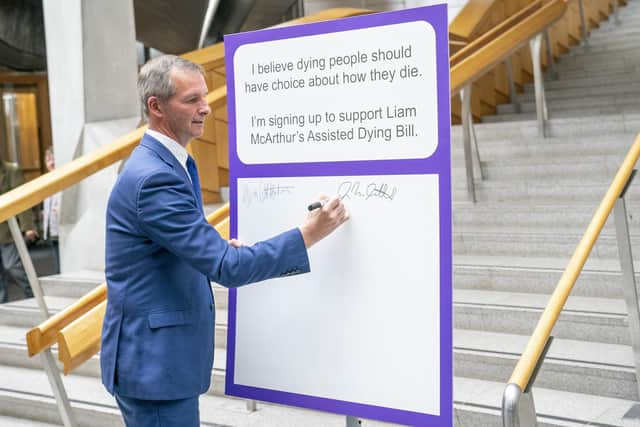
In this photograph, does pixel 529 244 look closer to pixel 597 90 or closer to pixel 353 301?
pixel 353 301

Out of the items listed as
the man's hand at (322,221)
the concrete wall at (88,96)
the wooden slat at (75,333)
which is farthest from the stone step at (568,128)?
the man's hand at (322,221)

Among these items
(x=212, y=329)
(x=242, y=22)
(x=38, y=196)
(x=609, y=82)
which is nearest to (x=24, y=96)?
(x=242, y=22)

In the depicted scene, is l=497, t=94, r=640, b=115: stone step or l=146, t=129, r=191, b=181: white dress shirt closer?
l=146, t=129, r=191, b=181: white dress shirt

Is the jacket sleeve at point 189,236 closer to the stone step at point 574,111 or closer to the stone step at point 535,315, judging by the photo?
A: the stone step at point 535,315

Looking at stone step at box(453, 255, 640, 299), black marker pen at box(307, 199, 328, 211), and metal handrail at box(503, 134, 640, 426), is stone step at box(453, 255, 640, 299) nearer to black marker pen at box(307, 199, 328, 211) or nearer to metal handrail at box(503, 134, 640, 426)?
metal handrail at box(503, 134, 640, 426)

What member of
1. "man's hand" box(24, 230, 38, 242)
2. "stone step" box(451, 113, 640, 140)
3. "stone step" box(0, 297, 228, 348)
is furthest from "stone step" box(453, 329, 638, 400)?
"man's hand" box(24, 230, 38, 242)

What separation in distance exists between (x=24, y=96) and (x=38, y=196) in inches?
361

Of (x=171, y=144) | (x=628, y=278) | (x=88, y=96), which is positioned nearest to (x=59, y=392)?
(x=171, y=144)

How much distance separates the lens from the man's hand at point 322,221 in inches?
75.0

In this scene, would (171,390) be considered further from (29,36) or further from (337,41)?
(29,36)

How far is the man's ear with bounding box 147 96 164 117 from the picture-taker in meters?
1.89

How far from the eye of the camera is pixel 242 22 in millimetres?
16938
